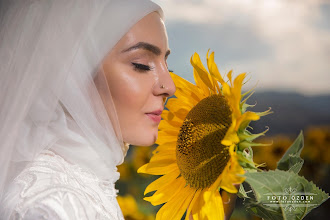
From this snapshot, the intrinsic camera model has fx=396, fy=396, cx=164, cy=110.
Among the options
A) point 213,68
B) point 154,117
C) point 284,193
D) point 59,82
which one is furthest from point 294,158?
point 59,82

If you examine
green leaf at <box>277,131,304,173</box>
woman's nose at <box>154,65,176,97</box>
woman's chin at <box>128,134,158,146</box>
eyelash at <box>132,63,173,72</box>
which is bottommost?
woman's chin at <box>128,134,158,146</box>

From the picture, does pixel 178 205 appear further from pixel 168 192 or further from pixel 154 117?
pixel 154 117

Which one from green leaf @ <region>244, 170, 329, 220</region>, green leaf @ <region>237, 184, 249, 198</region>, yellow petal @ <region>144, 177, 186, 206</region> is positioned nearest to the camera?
green leaf @ <region>244, 170, 329, 220</region>

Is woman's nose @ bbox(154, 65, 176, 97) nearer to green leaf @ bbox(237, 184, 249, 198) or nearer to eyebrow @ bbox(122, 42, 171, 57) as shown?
eyebrow @ bbox(122, 42, 171, 57)

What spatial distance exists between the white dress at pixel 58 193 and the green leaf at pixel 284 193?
241 mm

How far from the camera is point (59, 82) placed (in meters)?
0.65

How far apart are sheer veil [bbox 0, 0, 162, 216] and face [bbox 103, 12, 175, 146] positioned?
0.05 feet

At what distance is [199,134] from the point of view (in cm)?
64

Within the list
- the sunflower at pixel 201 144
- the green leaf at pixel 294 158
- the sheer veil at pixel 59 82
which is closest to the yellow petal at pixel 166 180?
the sunflower at pixel 201 144

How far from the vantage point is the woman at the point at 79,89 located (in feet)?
2.14

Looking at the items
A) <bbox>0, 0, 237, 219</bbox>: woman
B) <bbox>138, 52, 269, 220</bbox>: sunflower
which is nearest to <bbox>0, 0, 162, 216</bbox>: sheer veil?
<bbox>0, 0, 237, 219</bbox>: woman

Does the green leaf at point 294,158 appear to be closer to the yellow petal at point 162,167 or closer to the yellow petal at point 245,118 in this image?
the yellow petal at point 245,118

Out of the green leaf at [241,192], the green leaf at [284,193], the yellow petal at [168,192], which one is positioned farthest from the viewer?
the yellow petal at [168,192]

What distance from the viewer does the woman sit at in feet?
2.14
